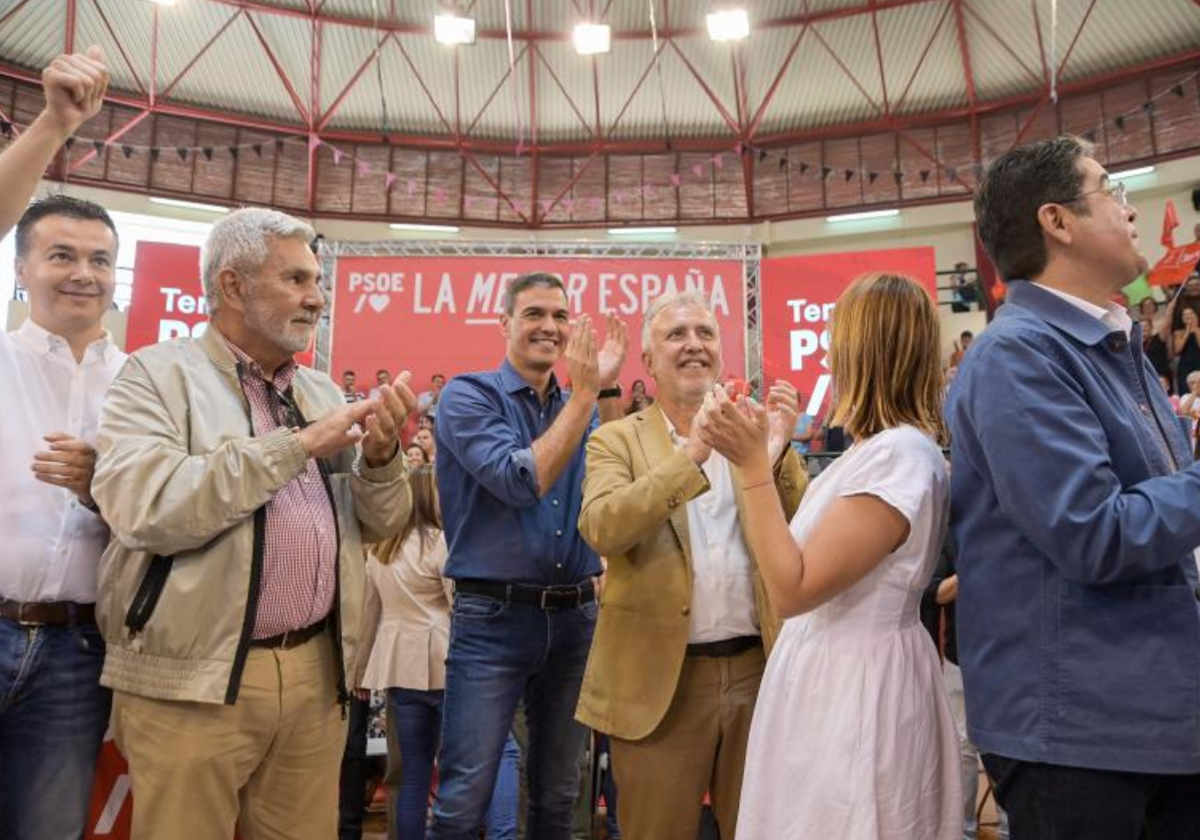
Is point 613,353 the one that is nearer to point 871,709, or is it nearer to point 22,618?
point 871,709

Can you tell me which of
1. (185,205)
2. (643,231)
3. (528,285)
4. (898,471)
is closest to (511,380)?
(528,285)

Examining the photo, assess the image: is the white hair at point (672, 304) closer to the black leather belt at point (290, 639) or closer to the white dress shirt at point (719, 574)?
the white dress shirt at point (719, 574)

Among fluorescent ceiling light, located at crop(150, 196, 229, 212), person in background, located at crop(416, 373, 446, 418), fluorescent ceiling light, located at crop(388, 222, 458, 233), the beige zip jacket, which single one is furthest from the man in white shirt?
fluorescent ceiling light, located at crop(388, 222, 458, 233)

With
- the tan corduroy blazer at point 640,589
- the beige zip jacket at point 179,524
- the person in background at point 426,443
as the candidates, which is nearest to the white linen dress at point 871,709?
the tan corduroy blazer at point 640,589

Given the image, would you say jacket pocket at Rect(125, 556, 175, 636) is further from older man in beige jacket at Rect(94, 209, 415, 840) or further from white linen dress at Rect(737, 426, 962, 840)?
white linen dress at Rect(737, 426, 962, 840)

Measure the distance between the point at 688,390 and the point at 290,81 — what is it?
13582mm

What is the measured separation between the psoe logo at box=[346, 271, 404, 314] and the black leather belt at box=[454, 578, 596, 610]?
6.24 metres

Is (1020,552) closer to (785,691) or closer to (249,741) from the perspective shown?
(785,691)

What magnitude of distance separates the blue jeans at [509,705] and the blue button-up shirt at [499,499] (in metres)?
0.12

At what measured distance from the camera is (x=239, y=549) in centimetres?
174

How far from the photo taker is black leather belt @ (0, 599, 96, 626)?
183 cm

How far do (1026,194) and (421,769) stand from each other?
9.02 feet

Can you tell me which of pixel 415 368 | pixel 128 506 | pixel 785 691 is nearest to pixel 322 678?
pixel 128 506

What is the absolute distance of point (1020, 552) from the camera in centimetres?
131
